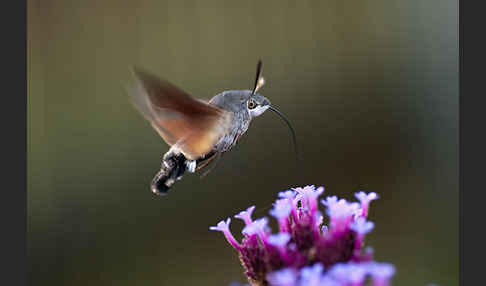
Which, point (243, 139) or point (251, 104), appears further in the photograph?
point (243, 139)

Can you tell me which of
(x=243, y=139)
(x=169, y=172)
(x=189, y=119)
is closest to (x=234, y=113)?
(x=189, y=119)

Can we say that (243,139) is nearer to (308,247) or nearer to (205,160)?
(205,160)

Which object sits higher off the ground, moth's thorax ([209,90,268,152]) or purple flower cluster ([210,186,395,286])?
moth's thorax ([209,90,268,152])

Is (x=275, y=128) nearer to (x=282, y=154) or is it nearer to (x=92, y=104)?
(x=282, y=154)

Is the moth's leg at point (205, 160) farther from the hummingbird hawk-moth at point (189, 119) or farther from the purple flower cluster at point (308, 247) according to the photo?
the purple flower cluster at point (308, 247)

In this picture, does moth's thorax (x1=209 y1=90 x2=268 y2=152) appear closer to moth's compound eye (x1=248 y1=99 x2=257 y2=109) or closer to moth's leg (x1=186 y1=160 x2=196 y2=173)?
moth's compound eye (x1=248 y1=99 x2=257 y2=109)

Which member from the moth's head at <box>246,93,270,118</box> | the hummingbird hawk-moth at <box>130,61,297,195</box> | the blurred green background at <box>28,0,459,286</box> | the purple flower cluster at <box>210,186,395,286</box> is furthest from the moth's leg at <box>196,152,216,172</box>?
the blurred green background at <box>28,0,459,286</box>

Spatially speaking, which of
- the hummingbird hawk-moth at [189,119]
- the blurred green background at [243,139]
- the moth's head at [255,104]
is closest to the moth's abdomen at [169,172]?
the hummingbird hawk-moth at [189,119]
